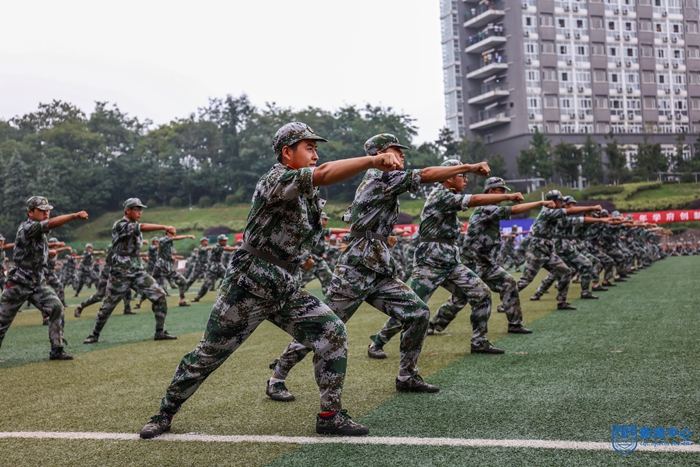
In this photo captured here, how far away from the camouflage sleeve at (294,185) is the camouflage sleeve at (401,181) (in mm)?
895

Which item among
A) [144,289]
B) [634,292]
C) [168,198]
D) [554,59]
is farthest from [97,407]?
[168,198]

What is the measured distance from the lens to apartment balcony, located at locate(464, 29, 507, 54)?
71438 mm

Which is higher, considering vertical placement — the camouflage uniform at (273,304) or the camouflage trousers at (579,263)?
the camouflage uniform at (273,304)

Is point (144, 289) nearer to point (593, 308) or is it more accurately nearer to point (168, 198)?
point (593, 308)

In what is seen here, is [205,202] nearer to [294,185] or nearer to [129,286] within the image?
[129,286]

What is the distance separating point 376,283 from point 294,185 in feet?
7.05

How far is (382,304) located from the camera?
20.6 feet

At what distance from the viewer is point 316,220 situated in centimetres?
495

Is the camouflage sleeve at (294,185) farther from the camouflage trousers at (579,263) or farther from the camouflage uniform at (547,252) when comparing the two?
the camouflage trousers at (579,263)

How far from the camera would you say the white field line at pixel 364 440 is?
4168 millimetres

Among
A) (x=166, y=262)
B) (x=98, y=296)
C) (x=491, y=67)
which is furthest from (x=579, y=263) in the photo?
(x=491, y=67)

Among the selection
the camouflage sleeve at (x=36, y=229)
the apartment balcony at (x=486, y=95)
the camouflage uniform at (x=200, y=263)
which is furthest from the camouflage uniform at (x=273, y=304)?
the apartment balcony at (x=486, y=95)

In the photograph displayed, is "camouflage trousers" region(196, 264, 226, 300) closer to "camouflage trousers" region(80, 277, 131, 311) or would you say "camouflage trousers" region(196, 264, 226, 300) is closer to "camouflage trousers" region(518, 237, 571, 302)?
"camouflage trousers" region(80, 277, 131, 311)

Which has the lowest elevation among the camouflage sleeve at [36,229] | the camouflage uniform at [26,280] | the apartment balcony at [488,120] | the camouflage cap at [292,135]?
the camouflage uniform at [26,280]
